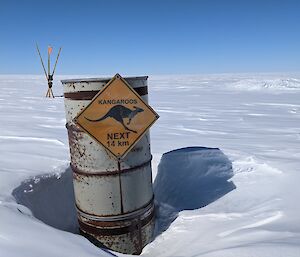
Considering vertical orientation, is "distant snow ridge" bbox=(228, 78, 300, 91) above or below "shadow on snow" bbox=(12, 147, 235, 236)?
above

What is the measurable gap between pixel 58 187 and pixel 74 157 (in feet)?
3.11

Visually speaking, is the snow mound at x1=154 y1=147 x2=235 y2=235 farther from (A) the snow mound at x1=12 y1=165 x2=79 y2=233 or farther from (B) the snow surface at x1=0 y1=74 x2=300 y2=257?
(A) the snow mound at x1=12 y1=165 x2=79 y2=233

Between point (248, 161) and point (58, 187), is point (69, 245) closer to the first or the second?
point (58, 187)

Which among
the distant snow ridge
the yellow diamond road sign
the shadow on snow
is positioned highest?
the yellow diamond road sign

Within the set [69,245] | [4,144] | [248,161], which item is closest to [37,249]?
[69,245]

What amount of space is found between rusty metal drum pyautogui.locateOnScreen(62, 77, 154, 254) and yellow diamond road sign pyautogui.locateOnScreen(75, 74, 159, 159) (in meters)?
0.06

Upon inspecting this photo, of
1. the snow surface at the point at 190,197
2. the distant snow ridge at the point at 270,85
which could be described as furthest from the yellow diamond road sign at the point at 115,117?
the distant snow ridge at the point at 270,85

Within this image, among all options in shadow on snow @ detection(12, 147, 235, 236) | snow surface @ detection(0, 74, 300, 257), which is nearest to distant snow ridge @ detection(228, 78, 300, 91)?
snow surface @ detection(0, 74, 300, 257)

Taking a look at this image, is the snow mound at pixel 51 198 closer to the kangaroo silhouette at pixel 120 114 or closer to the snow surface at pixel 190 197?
the snow surface at pixel 190 197

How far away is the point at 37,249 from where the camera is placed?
6.50ft

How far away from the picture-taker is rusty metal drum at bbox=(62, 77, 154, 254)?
267cm

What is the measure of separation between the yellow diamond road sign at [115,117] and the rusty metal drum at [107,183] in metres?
0.06

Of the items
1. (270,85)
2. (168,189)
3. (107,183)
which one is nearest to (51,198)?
(107,183)

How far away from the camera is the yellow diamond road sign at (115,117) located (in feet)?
8.47
